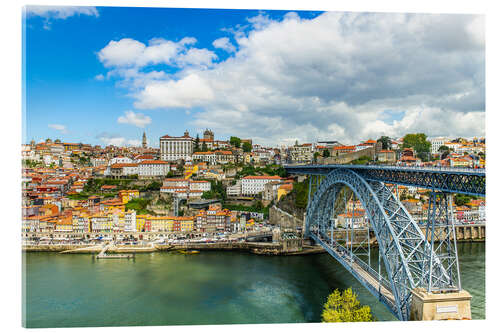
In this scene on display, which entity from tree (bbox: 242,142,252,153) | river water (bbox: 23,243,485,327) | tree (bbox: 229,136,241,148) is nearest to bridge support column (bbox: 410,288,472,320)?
river water (bbox: 23,243,485,327)

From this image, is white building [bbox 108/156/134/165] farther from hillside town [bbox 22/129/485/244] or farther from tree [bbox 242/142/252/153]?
tree [bbox 242/142/252/153]

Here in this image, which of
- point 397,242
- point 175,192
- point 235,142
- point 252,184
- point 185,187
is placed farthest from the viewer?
point 235,142

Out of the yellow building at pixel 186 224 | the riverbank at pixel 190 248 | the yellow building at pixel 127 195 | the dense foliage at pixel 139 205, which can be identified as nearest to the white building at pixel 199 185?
the dense foliage at pixel 139 205

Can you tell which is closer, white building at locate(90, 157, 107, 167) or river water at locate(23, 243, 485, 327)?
river water at locate(23, 243, 485, 327)

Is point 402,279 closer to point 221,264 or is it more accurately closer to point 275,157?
point 221,264

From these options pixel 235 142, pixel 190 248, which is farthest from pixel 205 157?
pixel 190 248

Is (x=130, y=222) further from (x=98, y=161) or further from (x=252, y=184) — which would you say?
(x=98, y=161)

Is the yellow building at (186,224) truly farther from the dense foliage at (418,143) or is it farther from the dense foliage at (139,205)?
the dense foliage at (418,143)
